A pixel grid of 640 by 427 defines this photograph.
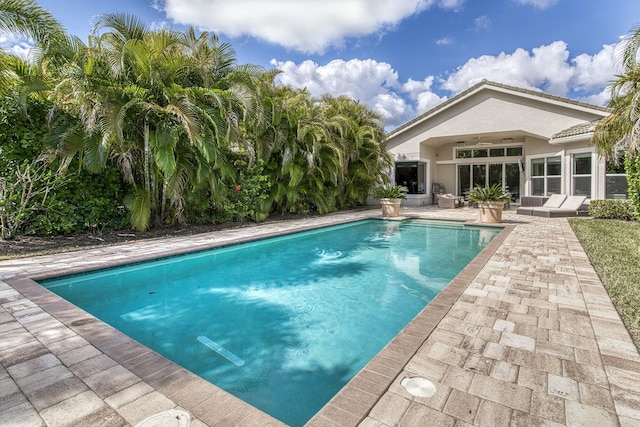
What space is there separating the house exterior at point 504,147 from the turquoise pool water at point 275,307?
10.4m

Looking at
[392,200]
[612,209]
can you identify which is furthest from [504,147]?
[392,200]

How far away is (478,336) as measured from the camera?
12.2ft

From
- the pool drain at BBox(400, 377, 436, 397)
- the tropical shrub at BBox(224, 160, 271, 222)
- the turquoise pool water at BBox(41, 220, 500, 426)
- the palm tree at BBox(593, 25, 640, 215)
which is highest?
the palm tree at BBox(593, 25, 640, 215)


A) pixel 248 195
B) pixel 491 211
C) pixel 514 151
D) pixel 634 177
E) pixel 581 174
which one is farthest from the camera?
pixel 514 151

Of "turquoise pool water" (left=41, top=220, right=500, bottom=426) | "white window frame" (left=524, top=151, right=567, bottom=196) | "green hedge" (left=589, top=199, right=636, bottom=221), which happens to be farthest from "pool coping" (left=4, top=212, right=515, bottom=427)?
"white window frame" (left=524, top=151, right=567, bottom=196)

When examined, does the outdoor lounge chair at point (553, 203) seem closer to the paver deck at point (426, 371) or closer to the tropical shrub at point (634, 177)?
the tropical shrub at point (634, 177)

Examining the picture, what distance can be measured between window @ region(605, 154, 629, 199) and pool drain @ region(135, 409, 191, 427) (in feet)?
61.4

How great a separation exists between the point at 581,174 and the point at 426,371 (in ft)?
59.3

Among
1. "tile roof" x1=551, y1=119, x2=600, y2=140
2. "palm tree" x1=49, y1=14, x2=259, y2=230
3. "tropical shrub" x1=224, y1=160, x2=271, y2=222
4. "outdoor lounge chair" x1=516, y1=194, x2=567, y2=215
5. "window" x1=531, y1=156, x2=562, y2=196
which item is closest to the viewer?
"palm tree" x1=49, y1=14, x2=259, y2=230

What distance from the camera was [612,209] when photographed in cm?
1409

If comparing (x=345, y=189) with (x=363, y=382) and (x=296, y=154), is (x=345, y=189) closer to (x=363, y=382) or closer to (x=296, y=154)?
(x=296, y=154)

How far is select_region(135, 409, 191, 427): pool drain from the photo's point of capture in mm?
2365

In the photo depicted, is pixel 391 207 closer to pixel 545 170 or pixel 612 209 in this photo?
pixel 612 209

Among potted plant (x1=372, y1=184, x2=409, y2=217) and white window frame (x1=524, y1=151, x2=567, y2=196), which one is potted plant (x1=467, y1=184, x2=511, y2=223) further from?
white window frame (x1=524, y1=151, x2=567, y2=196)
